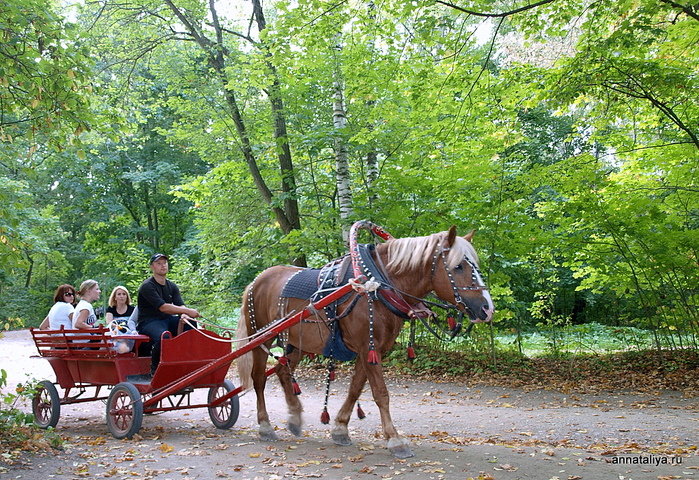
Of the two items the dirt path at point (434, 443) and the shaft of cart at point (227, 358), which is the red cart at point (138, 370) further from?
the dirt path at point (434, 443)

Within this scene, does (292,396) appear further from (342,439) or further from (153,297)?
(153,297)

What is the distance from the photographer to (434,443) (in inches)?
238

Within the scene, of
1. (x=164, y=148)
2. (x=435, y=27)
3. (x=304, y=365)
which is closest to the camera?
(x=435, y=27)

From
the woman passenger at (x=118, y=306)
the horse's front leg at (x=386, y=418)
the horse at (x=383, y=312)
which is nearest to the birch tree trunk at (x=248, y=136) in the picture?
the woman passenger at (x=118, y=306)

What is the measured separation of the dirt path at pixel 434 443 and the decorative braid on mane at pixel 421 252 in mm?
1679

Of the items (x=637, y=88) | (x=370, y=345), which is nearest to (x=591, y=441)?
(x=370, y=345)

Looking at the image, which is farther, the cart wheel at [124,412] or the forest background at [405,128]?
the forest background at [405,128]

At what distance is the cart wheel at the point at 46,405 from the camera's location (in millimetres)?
7160

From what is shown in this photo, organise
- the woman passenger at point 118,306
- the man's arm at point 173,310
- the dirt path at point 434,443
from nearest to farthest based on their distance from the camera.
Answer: the dirt path at point 434,443 → the man's arm at point 173,310 → the woman passenger at point 118,306

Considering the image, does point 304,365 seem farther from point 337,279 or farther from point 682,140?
point 682,140

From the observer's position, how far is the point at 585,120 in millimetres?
10836

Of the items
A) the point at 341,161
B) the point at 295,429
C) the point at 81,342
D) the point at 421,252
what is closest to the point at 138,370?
the point at 81,342

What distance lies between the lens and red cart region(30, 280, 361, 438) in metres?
6.48

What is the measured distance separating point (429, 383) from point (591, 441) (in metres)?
4.80
